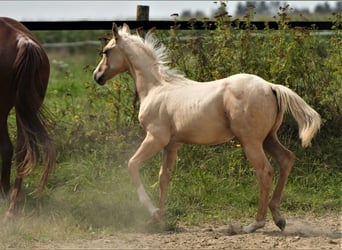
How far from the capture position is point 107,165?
30.5ft

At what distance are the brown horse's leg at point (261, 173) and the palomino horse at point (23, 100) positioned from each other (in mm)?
1905

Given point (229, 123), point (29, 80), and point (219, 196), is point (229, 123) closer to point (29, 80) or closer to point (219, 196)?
point (219, 196)

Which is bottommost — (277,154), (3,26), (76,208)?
(76,208)

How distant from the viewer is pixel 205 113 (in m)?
7.29

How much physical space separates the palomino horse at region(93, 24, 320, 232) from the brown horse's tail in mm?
636

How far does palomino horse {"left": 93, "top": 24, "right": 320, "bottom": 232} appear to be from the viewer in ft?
23.2

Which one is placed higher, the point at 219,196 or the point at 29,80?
the point at 29,80

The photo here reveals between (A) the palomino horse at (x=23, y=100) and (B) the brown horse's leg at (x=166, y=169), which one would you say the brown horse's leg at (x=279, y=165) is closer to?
(B) the brown horse's leg at (x=166, y=169)

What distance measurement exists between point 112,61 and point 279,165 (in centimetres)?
198

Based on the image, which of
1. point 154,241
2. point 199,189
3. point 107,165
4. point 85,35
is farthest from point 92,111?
point 85,35

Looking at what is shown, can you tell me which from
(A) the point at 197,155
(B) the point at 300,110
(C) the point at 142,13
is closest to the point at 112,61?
(A) the point at 197,155

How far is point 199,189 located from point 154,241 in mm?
1696

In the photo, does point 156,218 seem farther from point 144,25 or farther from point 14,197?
point 144,25

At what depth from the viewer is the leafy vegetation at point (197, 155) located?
7992 mm
